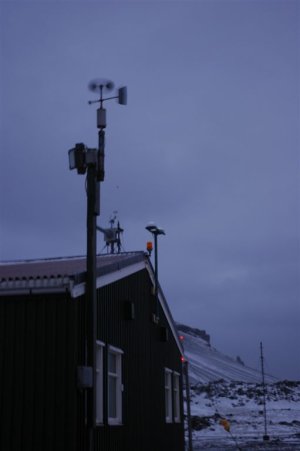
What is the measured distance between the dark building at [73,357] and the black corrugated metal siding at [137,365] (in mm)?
23

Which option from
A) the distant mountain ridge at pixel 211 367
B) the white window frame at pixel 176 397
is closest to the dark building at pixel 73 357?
the white window frame at pixel 176 397

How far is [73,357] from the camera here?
11.2m

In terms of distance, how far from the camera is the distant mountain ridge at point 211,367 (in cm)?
8844

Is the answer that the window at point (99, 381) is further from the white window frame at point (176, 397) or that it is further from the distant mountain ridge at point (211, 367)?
the distant mountain ridge at point (211, 367)

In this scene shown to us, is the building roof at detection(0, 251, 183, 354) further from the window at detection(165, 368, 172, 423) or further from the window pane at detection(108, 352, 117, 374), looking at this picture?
the window at detection(165, 368, 172, 423)

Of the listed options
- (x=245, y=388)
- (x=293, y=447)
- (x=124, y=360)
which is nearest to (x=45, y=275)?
(x=124, y=360)

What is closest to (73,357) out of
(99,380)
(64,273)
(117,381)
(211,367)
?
(64,273)

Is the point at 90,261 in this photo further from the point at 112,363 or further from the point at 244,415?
the point at 244,415

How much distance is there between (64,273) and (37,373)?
190 cm

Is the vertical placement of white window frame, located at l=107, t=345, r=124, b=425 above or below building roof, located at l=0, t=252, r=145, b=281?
below

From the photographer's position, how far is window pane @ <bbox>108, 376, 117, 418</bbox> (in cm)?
1370

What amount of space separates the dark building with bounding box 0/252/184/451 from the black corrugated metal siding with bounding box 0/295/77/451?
0.06 feet

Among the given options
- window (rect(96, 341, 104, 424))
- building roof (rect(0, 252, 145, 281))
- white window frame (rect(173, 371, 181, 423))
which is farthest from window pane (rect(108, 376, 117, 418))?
white window frame (rect(173, 371, 181, 423))

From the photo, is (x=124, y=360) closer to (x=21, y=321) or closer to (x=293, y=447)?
(x=21, y=321)
